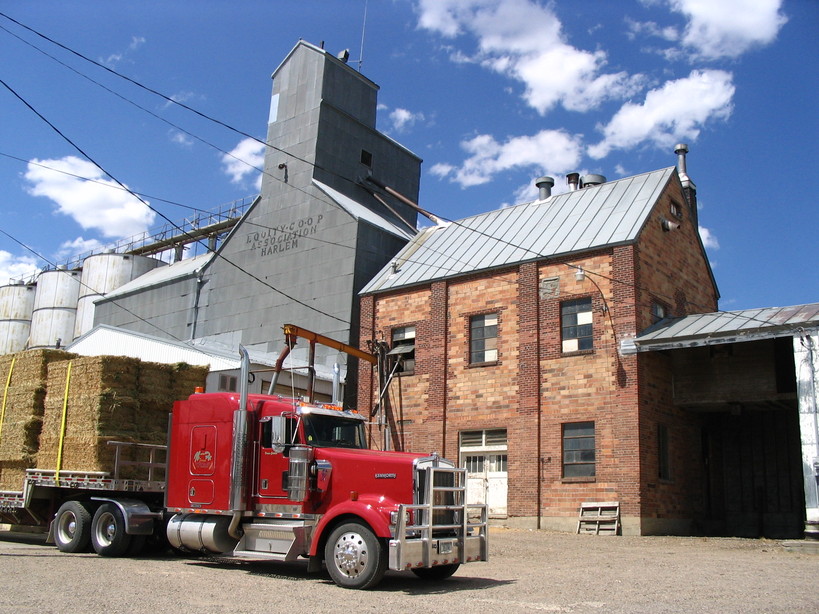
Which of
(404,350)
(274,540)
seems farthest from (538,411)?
(274,540)

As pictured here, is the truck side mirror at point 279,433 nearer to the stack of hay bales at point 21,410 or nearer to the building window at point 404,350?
the stack of hay bales at point 21,410

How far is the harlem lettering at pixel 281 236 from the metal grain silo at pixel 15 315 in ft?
90.3

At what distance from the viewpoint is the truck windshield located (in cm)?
1214

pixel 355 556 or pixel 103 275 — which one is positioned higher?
pixel 103 275

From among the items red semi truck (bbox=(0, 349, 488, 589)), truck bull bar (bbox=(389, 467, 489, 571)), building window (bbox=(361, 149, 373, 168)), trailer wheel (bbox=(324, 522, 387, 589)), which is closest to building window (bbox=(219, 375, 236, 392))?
red semi truck (bbox=(0, 349, 488, 589))

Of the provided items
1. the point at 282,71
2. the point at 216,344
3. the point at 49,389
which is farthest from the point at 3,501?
the point at 282,71

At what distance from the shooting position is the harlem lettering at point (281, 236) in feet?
107

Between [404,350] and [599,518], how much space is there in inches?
346

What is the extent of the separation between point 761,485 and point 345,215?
57.2ft

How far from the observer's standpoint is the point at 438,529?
11.0 meters

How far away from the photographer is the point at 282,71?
3672cm

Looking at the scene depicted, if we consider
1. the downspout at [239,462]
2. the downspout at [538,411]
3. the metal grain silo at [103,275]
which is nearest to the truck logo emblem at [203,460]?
the downspout at [239,462]

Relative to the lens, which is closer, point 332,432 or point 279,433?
point 279,433

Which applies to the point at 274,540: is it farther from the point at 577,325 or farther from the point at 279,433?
the point at 577,325
